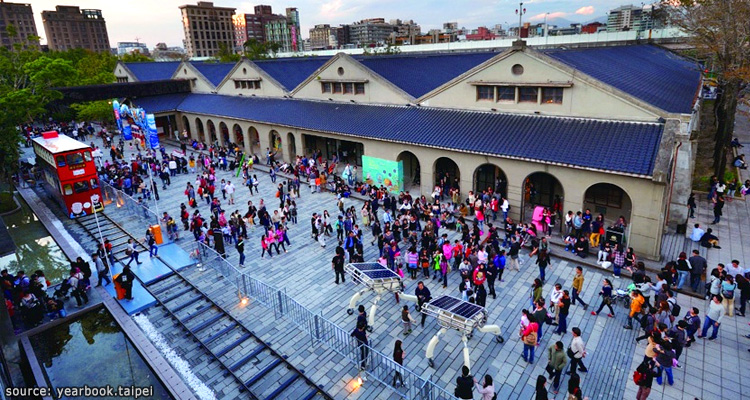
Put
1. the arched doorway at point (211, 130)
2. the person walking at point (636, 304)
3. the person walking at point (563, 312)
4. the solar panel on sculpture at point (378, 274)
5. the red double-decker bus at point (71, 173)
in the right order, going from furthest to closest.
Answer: the arched doorway at point (211, 130) < the red double-decker bus at point (71, 173) < the solar panel on sculpture at point (378, 274) < the person walking at point (636, 304) < the person walking at point (563, 312)

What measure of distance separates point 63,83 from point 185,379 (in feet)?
170

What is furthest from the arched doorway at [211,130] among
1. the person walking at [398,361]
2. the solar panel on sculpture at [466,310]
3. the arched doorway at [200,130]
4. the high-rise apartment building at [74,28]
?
the high-rise apartment building at [74,28]

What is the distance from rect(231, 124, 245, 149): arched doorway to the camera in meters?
42.0

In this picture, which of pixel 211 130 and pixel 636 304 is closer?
pixel 636 304

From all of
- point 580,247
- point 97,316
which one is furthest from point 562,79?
point 97,316

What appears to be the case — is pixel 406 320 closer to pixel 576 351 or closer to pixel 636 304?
pixel 576 351

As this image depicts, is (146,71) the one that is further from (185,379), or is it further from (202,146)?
(185,379)

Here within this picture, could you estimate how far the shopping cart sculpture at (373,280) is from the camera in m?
15.0

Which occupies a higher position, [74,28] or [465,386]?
[74,28]

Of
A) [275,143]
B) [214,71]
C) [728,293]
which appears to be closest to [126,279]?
[728,293]

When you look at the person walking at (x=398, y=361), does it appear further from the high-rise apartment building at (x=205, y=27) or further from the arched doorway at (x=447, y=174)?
the high-rise apartment building at (x=205, y=27)

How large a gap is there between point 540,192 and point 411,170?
1031 centimetres

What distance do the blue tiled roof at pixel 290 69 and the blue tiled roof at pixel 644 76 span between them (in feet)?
79.7

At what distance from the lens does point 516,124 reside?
23.8 metres
